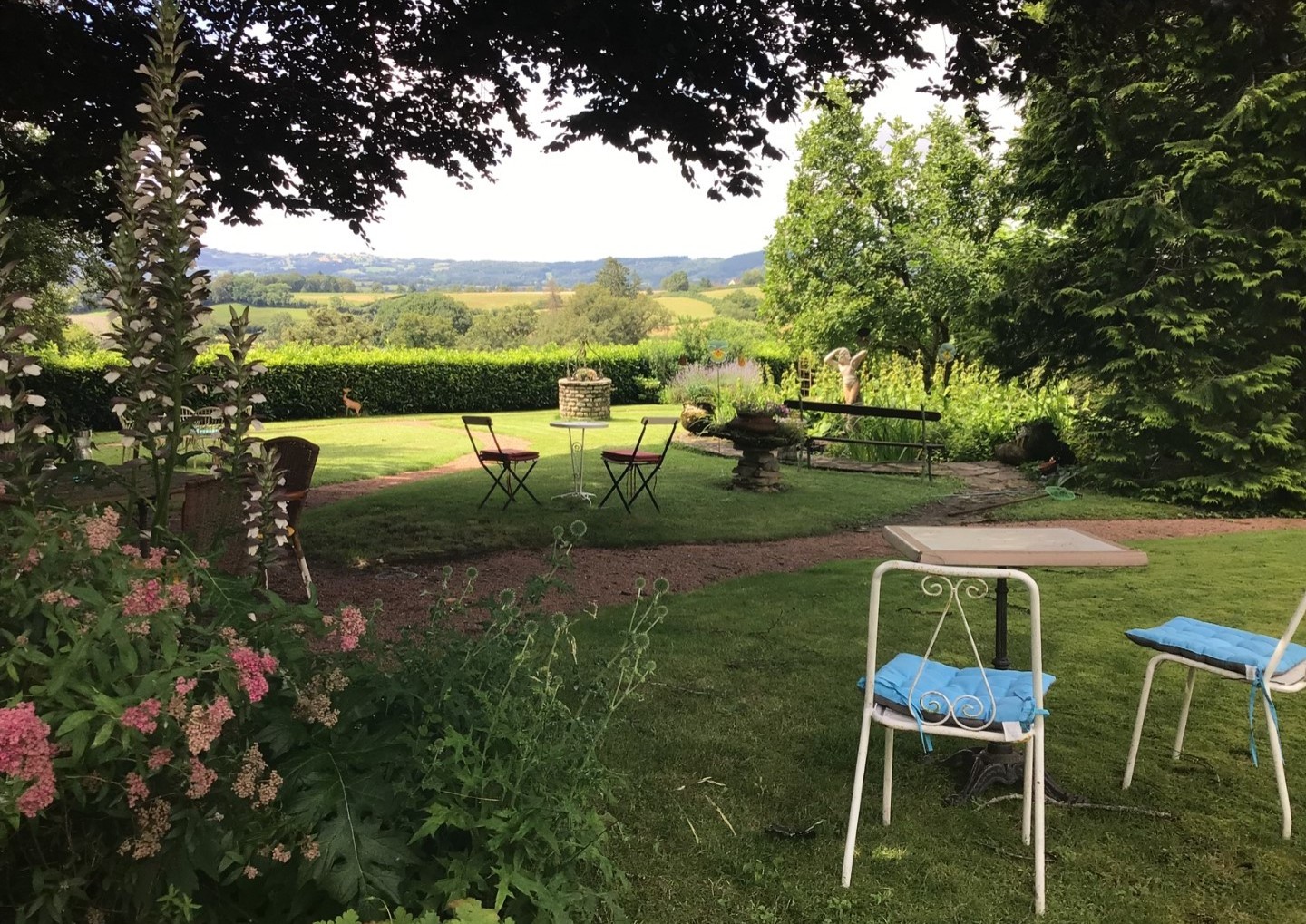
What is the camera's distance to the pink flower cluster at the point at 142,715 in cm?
129

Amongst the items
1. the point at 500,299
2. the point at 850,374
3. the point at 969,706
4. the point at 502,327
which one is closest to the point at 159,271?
the point at 969,706

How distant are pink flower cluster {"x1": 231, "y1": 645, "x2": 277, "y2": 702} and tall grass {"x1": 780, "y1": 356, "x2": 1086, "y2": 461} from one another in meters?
12.9

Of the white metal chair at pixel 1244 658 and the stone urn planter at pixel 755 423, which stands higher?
the white metal chair at pixel 1244 658

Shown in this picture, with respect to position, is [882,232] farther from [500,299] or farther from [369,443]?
[500,299]

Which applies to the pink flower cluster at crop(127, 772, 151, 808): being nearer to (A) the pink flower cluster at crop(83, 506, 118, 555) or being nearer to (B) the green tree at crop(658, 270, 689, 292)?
(A) the pink flower cluster at crop(83, 506, 118, 555)

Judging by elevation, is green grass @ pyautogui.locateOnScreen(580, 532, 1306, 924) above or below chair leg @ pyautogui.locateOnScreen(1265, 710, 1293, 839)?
below

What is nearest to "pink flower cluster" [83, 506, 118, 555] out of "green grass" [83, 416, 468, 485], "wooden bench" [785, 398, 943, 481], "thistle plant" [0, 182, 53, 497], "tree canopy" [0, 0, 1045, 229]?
"thistle plant" [0, 182, 53, 497]

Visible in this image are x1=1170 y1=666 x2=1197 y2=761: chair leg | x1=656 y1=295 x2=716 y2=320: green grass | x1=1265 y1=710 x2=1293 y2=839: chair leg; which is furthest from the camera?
x1=656 y1=295 x2=716 y2=320: green grass

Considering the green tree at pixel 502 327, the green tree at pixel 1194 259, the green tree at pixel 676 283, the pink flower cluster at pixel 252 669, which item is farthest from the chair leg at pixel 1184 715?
the green tree at pixel 676 283

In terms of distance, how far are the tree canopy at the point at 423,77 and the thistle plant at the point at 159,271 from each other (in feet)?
14.6

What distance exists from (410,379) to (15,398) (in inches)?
844

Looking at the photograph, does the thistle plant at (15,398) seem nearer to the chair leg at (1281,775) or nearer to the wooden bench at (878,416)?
the chair leg at (1281,775)

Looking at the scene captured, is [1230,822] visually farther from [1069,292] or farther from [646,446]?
[646,446]

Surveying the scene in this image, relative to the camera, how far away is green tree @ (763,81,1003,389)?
72.0ft
